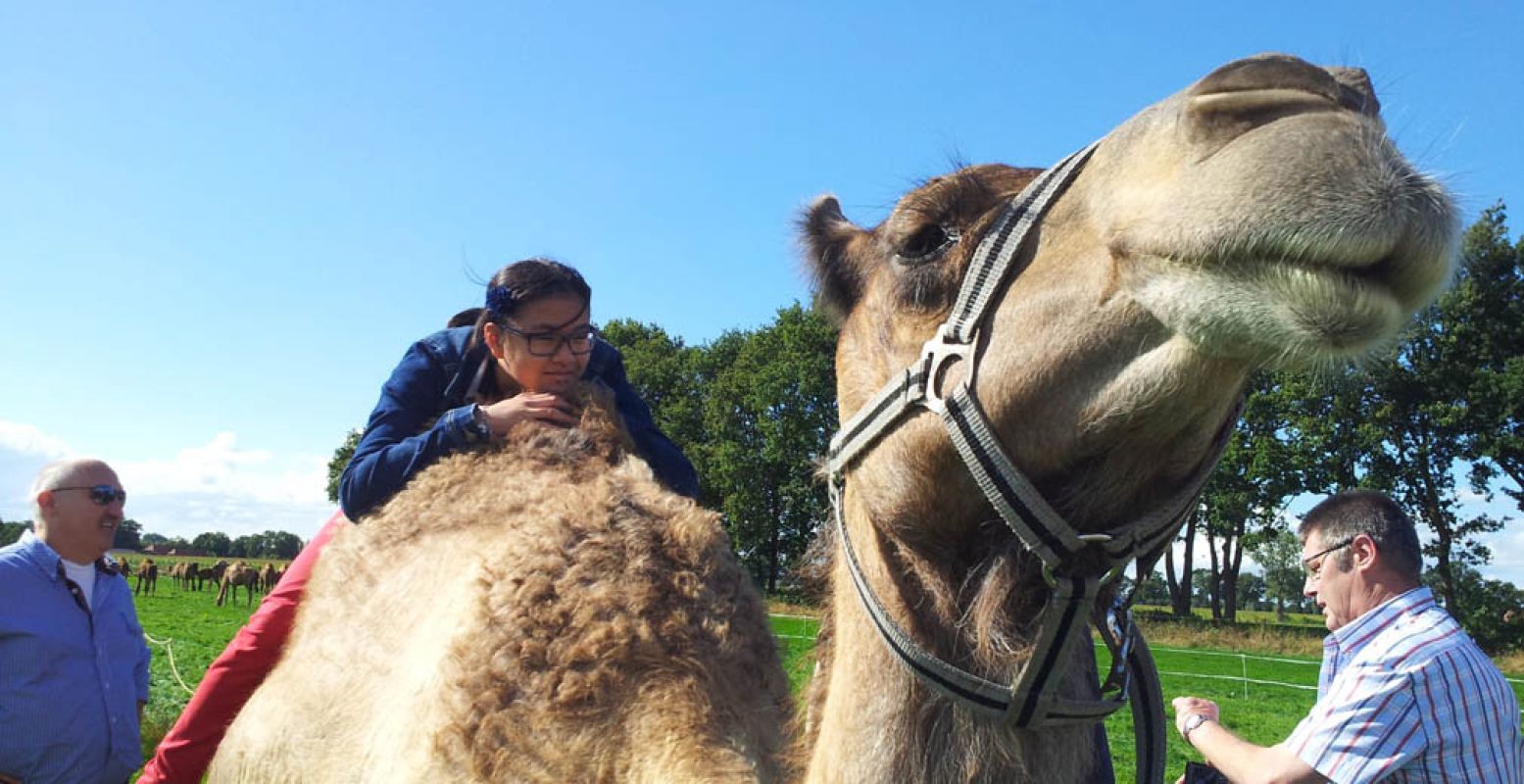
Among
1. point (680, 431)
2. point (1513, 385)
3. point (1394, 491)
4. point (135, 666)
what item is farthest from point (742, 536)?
point (135, 666)

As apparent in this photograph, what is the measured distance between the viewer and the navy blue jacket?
3568 mm

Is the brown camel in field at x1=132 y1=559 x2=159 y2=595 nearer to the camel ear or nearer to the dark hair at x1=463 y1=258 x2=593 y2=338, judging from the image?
the dark hair at x1=463 y1=258 x2=593 y2=338

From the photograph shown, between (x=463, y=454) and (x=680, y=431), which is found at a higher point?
(x=680, y=431)

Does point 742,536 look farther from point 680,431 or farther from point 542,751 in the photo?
point 542,751

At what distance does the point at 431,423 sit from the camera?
155 inches

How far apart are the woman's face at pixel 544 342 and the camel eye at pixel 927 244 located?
5.63ft

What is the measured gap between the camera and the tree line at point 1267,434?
41.0m

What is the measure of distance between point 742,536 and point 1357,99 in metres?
46.9

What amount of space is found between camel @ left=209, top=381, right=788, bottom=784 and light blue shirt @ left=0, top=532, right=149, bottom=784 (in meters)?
1.71

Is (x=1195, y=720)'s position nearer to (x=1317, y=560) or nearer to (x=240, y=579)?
(x=1317, y=560)

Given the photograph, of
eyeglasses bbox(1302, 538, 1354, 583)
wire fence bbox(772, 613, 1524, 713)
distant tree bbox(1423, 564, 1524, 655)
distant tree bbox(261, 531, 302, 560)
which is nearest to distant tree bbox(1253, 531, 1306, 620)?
distant tree bbox(1423, 564, 1524, 655)

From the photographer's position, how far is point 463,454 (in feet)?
11.7

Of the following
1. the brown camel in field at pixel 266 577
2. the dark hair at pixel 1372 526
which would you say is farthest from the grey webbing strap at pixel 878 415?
the brown camel in field at pixel 266 577

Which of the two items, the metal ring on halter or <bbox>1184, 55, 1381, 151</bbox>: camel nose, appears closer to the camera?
<bbox>1184, 55, 1381, 151</bbox>: camel nose
